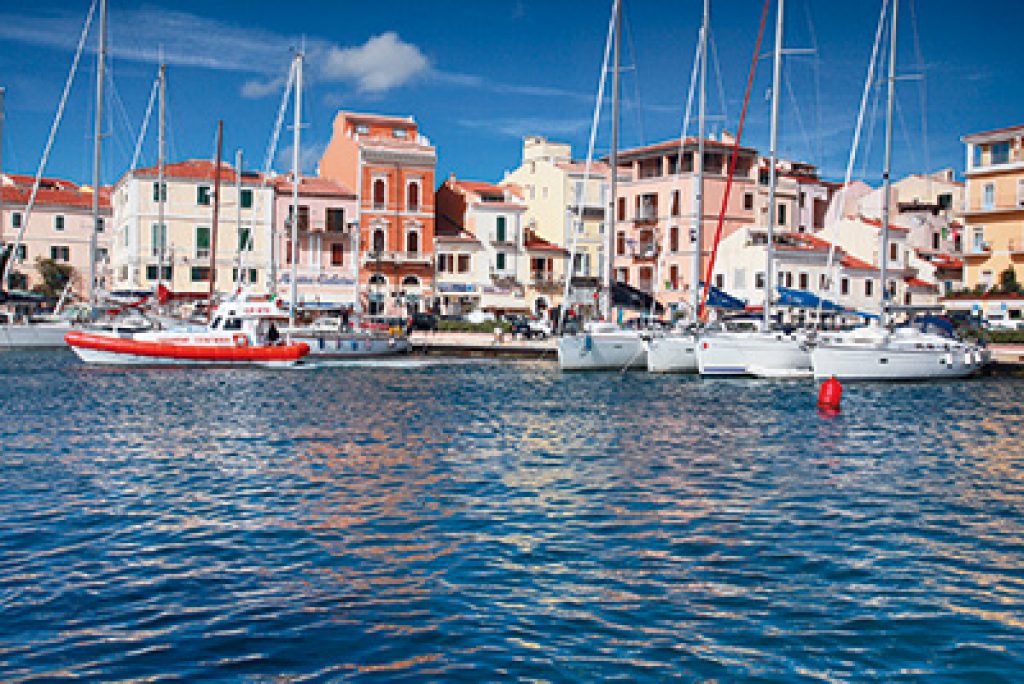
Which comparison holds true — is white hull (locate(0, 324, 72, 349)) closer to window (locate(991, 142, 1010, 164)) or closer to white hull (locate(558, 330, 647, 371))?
white hull (locate(558, 330, 647, 371))

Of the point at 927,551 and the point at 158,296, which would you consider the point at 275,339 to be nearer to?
the point at 158,296

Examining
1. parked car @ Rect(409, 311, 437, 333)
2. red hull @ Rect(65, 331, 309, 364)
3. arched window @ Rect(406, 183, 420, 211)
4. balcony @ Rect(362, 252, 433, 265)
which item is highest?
arched window @ Rect(406, 183, 420, 211)

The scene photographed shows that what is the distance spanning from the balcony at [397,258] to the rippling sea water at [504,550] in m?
46.2

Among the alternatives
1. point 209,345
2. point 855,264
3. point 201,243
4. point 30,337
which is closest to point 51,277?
point 201,243

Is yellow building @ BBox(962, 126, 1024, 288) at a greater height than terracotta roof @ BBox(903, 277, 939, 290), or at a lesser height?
greater

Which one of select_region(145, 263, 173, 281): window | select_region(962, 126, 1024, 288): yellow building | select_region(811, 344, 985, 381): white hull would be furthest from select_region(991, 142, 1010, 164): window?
select_region(145, 263, 173, 281): window

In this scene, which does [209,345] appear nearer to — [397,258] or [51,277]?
[397,258]

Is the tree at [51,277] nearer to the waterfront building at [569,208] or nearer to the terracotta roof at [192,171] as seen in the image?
the terracotta roof at [192,171]

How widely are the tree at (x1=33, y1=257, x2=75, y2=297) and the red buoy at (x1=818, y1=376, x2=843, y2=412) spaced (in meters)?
61.5

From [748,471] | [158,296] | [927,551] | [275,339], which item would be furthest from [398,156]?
[927,551]

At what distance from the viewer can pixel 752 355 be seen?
122ft

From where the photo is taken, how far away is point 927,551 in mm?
11820

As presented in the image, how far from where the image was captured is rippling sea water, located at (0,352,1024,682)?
8219 millimetres

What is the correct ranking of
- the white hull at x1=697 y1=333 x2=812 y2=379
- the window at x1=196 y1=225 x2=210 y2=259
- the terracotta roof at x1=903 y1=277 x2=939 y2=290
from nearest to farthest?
the white hull at x1=697 y1=333 x2=812 y2=379 → the window at x1=196 y1=225 x2=210 y2=259 → the terracotta roof at x1=903 y1=277 x2=939 y2=290
